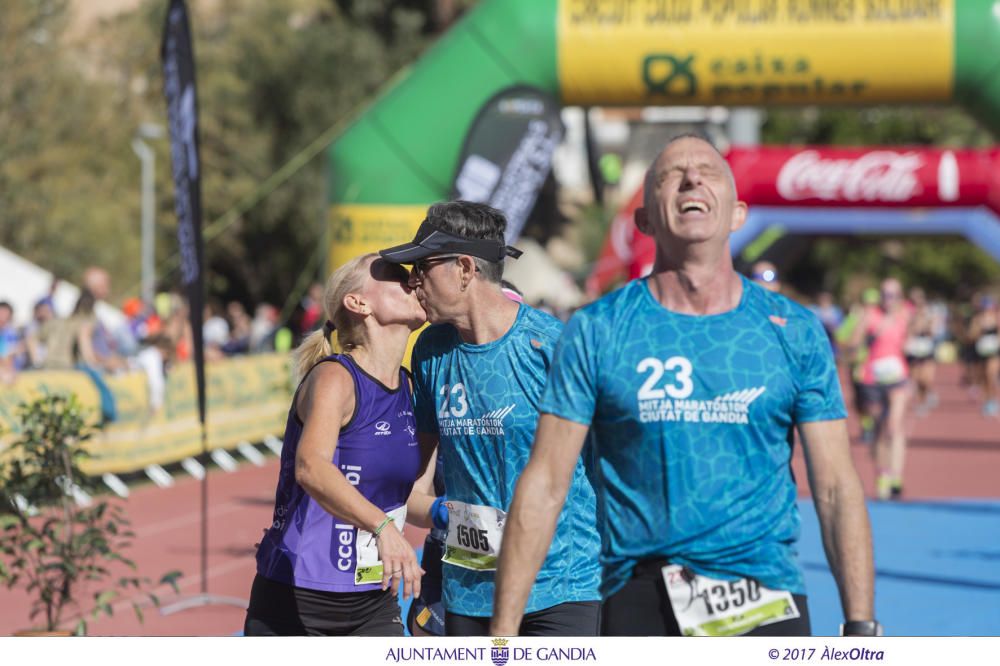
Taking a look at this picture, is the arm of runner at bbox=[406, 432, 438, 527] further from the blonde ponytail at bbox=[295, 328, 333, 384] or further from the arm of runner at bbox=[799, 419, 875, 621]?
the arm of runner at bbox=[799, 419, 875, 621]

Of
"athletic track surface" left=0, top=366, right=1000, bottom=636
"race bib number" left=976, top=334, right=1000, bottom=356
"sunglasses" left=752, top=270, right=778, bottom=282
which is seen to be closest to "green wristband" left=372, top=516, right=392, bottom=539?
"athletic track surface" left=0, top=366, right=1000, bottom=636

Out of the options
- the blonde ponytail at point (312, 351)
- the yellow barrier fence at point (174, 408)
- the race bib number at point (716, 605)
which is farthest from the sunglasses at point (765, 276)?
the race bib number at point (716, 605)

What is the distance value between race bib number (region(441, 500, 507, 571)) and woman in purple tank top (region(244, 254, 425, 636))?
6.2 inches

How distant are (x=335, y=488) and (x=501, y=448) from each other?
473 mm

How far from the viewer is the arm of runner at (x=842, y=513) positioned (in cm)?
328

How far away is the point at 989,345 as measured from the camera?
80.0 feet

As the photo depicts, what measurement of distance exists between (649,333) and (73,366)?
11.7 metres

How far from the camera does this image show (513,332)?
173 inches

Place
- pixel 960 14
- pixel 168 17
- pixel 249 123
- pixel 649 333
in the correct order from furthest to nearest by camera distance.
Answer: pixel 249 123, pixel 960 14, pixel 168 17, pixel 649 333

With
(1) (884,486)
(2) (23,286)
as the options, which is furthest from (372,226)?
(2) (23,286)

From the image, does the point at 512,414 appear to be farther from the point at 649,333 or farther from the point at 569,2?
the point at 569,2

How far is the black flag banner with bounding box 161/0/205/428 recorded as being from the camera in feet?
28.5

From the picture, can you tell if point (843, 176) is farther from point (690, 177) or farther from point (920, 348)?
point (690, 177)

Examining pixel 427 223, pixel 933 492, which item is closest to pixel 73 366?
pixel 933 492
